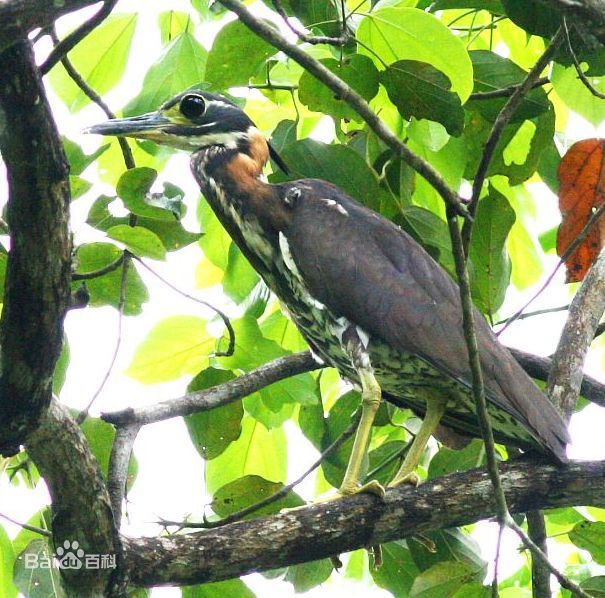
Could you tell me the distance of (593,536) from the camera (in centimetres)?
357

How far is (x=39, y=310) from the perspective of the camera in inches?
98.0

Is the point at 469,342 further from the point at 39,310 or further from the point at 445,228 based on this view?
the point at 445,228

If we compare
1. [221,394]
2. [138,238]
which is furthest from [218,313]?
[138,238]

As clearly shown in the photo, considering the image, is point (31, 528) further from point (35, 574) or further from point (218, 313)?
point (218, 313)

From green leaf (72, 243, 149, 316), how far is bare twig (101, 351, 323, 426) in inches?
13.9

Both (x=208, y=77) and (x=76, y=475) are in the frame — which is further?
(x=208, y=77)

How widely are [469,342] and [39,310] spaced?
3.50 feet

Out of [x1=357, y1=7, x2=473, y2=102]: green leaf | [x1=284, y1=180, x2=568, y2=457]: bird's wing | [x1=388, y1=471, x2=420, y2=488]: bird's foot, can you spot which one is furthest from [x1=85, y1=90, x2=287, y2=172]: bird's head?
[x1=388, y1=471, x2=420, y2=488]: bird's foot

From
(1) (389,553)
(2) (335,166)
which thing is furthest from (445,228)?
(1) (389,553)

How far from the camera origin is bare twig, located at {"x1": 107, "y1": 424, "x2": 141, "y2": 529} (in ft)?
10.6

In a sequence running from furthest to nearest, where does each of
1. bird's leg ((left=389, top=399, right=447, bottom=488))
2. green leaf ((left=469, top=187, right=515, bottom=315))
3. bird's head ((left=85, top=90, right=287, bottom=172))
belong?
bird's head ((left=85, top=90, right=287, bottom=172))
bird's leg ((left=389, top=399, right=447, bottom=488))
green leaf ((left=469, top=187, right=515, bottom=315))

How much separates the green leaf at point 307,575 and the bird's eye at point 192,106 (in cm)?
192

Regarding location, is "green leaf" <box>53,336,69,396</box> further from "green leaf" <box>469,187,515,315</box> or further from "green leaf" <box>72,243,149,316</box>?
"green leaf" <box>469,187,515,315</box>

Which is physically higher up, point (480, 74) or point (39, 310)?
point (480, 74)
